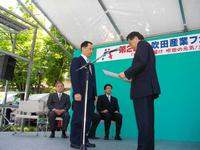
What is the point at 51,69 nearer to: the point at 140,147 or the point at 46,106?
the point at 46,106

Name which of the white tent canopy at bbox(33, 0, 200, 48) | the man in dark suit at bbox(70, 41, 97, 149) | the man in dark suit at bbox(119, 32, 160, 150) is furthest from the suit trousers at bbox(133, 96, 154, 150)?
the white tent canopy at bbox(33, 0, 200, 48)

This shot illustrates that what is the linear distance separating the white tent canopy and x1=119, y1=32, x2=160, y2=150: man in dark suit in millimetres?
2869

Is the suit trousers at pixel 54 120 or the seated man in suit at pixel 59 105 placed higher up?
the seated man in suit at pixel 59 105

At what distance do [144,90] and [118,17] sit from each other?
3.66 meters

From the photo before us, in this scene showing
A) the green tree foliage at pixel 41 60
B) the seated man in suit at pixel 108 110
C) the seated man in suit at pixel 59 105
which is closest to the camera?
the seated man in suit at pixel 59 105

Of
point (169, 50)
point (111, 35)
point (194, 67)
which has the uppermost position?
point (111, 35)

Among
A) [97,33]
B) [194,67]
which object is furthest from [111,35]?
[194,67]

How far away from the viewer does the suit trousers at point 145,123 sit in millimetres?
2531

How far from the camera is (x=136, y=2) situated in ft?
17.6

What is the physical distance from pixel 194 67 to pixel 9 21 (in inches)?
195

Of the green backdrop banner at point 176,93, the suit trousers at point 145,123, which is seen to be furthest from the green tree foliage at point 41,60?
the suit trousers at point 145,123

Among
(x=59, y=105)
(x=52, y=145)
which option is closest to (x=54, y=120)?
(x=59, y=105)

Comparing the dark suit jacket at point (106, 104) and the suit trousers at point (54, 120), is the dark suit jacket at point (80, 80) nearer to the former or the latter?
the suit trousers at point (54, 120)

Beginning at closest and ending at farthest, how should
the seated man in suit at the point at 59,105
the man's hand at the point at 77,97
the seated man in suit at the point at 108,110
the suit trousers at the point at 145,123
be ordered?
the suit trousers at the point at 145,123
the man's hand at the point at 77,97
the seated man in suit at the point at 59,105
the seated man in suit at the point at 108,110
